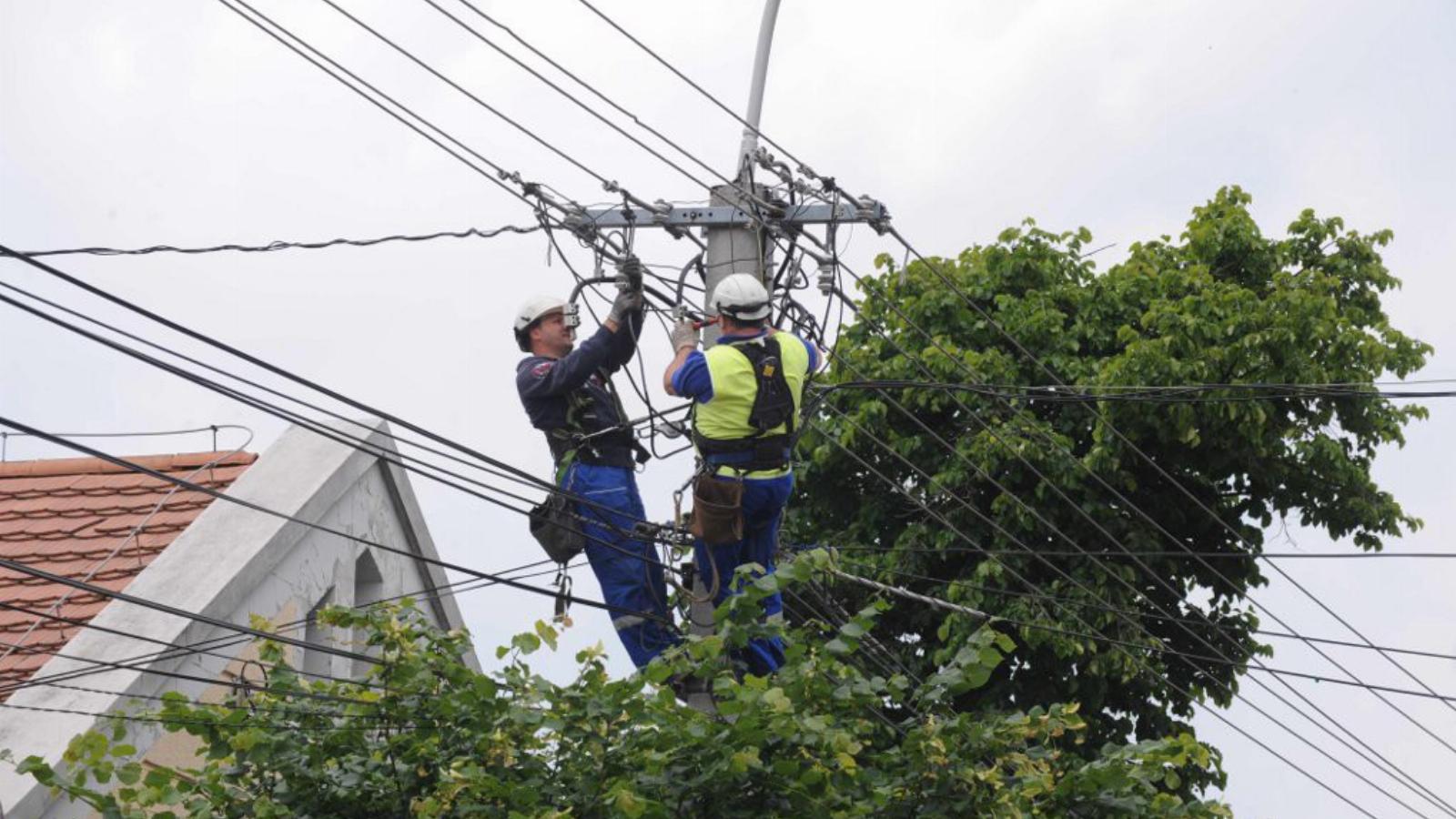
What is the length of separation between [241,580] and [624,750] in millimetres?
3454

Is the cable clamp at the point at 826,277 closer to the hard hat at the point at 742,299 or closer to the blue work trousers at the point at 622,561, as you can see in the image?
the hard hat at the point at 742,299

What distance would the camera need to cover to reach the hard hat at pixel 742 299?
429 inches

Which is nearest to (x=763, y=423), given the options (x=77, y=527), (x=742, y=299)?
(x=742, y=299)

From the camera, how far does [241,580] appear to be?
12.3 m

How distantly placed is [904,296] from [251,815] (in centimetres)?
1371

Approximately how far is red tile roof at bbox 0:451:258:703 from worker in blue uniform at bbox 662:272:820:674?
3.34 metres

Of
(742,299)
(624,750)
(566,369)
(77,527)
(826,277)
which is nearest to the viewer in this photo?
(624,750)

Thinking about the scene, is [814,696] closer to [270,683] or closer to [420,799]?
[420,799]

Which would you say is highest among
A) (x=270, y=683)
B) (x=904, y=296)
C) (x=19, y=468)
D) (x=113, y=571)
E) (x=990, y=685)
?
(x=904, y=296)

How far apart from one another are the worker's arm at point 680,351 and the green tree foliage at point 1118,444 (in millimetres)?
9210

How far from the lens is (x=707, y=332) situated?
36.9ft

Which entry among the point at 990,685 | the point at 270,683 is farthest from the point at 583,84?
the point at 990,685

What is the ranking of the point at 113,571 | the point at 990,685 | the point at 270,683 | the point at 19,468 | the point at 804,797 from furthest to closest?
1. the point at 990,685
2. the point at 19,468
3. the point at 113,571
4. the point at 270,683
5. the point at 804,797

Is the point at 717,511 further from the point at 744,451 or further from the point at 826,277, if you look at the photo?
the point at 826,277
